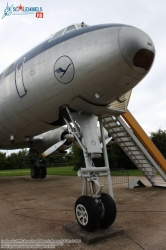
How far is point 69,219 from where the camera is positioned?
7438 mm

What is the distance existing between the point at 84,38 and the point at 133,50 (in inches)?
57.7

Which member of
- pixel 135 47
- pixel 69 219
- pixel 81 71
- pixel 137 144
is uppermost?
pixel 135 47

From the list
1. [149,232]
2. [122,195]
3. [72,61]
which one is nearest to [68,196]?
→ [122,195]

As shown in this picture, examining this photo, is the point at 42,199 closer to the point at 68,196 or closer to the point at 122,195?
the point at 68,196

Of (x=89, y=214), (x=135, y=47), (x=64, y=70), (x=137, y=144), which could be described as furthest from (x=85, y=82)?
(x=137, y=144)

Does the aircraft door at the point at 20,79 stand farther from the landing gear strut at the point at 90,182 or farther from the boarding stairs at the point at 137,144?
the boarding stairs at the point at 137,144

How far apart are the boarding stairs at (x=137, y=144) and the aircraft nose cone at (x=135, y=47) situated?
6742 millimetres

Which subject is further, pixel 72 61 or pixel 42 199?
pixel 42 199

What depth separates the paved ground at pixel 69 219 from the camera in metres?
5.46

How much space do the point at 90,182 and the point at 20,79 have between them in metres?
4.29

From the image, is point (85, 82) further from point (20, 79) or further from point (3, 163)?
point (3, 163)

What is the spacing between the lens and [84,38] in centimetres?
650

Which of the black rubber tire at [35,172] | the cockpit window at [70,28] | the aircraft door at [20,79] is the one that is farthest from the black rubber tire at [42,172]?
the cockpit window at [70,28]

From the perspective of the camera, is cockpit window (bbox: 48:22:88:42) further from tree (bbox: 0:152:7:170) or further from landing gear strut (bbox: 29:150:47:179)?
tree (bbox: 0:152:7:170)
